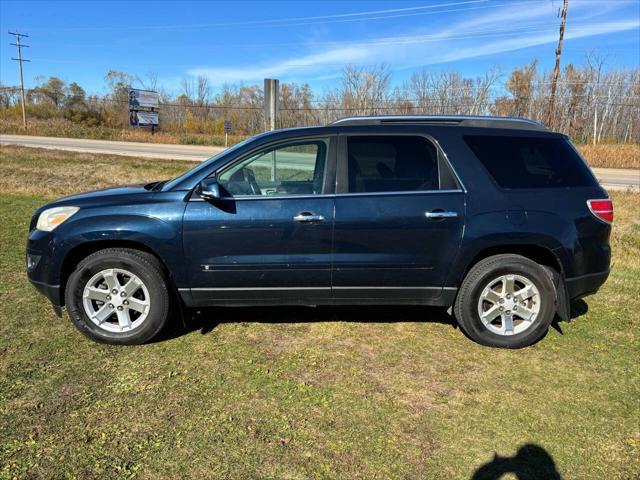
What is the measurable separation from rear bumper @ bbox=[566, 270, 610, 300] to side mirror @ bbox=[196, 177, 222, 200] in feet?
9.66

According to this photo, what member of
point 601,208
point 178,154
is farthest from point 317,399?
point 178,154

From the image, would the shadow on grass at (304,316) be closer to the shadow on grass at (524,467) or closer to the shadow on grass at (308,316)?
the shadow on grass at (308,316)

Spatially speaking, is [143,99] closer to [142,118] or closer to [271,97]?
[142,118]

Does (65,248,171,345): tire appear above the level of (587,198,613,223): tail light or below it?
below

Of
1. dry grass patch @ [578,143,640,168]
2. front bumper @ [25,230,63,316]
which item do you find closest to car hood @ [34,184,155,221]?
front bumper @ [25,230,63,316]

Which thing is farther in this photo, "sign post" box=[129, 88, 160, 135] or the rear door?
"sign post" box=[129, 88, 160, 135]

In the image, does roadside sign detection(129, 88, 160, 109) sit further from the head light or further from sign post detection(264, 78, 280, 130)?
the head light

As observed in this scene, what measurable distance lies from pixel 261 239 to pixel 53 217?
1.74 metres

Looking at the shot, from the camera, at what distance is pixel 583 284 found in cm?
399

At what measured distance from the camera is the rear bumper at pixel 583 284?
3955mm

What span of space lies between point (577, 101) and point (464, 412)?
43.5m

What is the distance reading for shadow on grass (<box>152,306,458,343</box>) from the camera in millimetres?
4476

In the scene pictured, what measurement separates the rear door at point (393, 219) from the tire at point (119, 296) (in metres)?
1.48

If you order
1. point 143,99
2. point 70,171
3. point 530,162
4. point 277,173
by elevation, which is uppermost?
point 143,99
